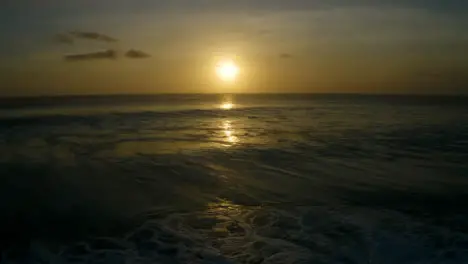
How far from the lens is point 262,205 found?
24.7ft

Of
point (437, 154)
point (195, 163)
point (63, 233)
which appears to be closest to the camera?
point (63, 233)

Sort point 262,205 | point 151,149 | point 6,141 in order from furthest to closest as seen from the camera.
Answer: point 6,141, point 151,149, point 262,205

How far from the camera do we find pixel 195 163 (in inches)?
445

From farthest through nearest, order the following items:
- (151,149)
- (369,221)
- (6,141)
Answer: (6,141)
(151,149)
(369,221)

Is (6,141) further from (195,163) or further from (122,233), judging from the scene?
(122,233)

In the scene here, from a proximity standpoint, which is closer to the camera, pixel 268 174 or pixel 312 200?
pixel 312 200

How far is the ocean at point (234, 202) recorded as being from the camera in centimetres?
553

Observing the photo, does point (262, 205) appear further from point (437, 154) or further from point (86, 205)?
point (437, 154)

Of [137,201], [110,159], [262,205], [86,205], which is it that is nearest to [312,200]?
[262,205]

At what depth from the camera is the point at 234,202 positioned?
305 inches

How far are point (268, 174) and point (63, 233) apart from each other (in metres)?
4.90

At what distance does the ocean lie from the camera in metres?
5.53

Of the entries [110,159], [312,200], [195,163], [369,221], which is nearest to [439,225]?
[369,221]

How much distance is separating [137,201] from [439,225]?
4823 mm
